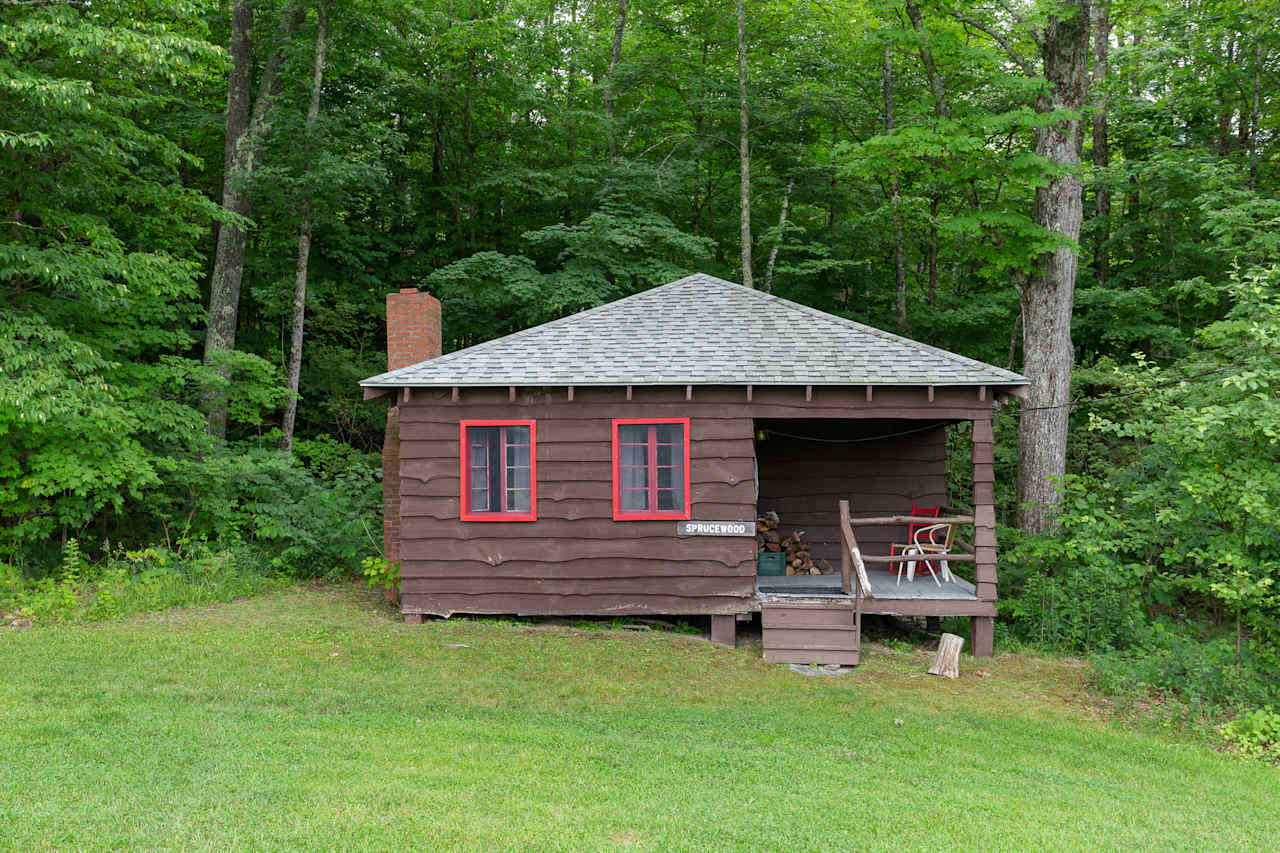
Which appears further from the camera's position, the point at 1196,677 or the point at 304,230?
the point at 304,230

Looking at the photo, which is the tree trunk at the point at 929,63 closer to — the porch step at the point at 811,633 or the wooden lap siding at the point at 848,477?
the wooden lap siding at the point at 848,477

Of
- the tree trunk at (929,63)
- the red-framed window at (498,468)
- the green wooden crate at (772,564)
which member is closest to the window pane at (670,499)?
the red-framed window at (498,468)

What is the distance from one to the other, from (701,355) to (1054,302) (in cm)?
616

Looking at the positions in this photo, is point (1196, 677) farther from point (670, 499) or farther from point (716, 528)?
point (670, 499)

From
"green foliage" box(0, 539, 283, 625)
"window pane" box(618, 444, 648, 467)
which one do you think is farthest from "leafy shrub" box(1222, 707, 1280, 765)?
"green foliage" box(0, 539, 283, 625)

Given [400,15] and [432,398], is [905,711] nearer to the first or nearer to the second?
[432,398]

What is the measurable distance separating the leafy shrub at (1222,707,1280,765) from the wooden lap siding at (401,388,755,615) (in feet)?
15.6

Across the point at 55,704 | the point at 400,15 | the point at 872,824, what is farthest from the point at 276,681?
the point at 400,15

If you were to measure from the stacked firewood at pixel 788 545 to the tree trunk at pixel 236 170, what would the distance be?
381 inches

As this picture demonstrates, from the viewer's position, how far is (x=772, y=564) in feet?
38.2

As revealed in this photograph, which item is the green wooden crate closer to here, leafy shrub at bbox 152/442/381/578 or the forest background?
the forest background

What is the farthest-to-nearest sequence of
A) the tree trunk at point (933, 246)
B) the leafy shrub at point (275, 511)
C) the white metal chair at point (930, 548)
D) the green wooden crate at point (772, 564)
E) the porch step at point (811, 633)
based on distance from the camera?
1. the tree trunk at point (933, 246)
2. the leafy shrub at point (275, 511)
3. the green wooden crate at point (772, 564)
4. the white metal chair at point (930, 548)
5. the porch step at point (811, 633)

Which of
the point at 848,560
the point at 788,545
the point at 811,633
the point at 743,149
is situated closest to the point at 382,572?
the point at 788,545

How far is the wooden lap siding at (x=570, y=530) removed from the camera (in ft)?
33.0
